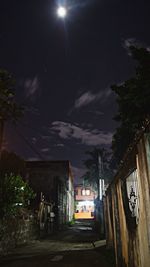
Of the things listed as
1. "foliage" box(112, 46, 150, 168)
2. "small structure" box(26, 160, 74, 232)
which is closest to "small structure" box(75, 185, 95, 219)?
"small structure" box(26, 160, 74, 232)

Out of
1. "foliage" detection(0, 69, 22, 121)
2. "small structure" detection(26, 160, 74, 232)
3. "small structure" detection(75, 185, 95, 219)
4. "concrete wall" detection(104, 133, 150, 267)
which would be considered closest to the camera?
"concrete wall" detection(104, 133, 150, 267)


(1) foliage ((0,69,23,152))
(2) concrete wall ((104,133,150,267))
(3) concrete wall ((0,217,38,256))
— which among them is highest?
(1) foliage ((0,69,23,152))

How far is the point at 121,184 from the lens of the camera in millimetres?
Result: 6875

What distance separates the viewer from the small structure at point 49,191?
80.8 feet

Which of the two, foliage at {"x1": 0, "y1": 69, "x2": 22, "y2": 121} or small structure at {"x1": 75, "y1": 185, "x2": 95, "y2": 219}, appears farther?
small structure at {"x1": 75, "y1": 185, "x2": 95, "y2": 219}

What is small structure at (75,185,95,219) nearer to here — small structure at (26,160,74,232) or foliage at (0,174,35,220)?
small structure at (26,160,74,232)

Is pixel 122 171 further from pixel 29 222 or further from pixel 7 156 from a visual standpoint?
pixel 7 156

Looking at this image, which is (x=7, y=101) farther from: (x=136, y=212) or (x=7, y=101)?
(x=136, y=212)

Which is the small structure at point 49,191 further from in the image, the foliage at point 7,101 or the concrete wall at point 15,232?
the foliage at point 7,101

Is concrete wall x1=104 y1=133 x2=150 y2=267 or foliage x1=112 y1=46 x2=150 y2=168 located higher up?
foliage x1=112 y1=46 x2=150 y2=168

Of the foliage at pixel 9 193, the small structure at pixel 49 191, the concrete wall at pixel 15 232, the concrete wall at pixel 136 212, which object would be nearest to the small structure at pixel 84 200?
the small structure at pixel 49 191

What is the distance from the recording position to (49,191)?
33.9 metres

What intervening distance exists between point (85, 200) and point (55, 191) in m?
50.2

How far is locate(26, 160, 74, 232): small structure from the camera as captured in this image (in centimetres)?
2462
